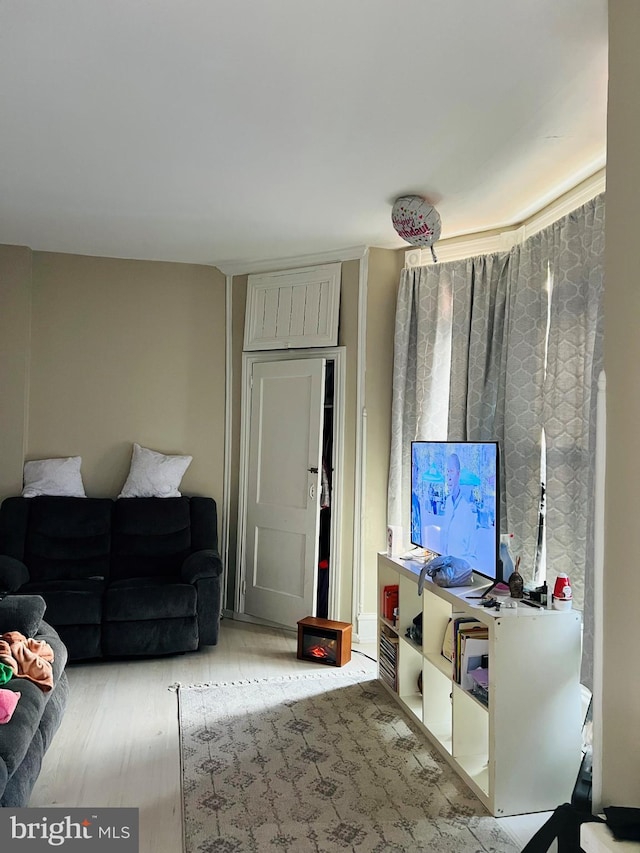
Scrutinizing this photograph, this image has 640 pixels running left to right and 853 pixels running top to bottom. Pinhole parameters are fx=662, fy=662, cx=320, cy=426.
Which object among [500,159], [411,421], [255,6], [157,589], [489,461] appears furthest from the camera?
[411,421]

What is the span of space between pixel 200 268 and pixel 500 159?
2568 mm

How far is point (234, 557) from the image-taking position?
16.0 feet

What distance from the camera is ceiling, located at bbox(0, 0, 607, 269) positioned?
2066mm

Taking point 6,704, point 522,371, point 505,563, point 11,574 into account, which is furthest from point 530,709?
point 11,574

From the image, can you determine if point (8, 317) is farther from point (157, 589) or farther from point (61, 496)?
point (157, 589)

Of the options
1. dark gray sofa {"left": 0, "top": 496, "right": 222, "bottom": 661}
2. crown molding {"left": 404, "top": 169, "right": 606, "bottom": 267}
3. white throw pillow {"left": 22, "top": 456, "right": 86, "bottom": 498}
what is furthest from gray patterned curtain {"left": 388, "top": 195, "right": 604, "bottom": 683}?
white throw pillow {"left": 22, "top": 456, "right": 86, "bottom": 498}

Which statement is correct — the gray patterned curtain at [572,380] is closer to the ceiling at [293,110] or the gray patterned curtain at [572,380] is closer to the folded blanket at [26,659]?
the ceiling at [293,110]

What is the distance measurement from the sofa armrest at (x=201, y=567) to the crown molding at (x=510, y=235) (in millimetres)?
2293

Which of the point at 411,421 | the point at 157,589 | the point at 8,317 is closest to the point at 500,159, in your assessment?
the point at 411,421

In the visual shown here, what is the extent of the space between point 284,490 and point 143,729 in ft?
6.35

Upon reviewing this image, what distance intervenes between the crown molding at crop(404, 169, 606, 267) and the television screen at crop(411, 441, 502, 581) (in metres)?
1.28

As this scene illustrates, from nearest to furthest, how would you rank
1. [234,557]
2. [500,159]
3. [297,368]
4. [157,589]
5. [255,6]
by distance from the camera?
[255,6] < [500,159] < [157,589] < [297,368] < [234,557]

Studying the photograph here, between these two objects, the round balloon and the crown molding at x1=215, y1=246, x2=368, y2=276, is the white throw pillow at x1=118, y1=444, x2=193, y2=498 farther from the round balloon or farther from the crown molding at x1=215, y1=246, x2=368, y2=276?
the round balloon

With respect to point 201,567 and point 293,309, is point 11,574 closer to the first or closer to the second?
point 201,567
